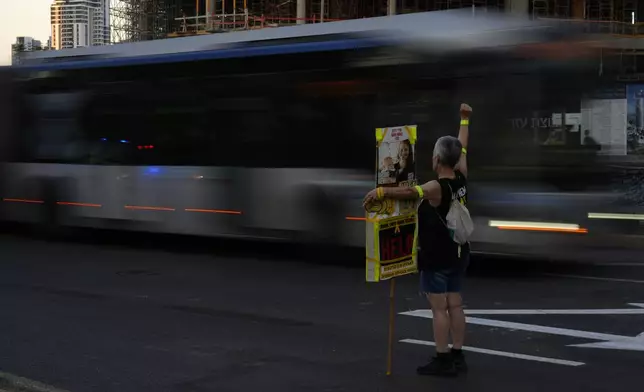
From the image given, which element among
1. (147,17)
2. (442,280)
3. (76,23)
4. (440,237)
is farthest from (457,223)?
(76,23)

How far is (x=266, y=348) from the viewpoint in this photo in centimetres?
838

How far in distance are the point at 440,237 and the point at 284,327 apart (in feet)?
9.71

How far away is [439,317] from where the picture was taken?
273 inches

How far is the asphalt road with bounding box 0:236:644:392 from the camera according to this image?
7.25 meters

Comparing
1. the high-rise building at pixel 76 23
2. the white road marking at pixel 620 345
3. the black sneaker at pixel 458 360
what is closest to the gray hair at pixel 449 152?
the black sneaker at pixel 458 360

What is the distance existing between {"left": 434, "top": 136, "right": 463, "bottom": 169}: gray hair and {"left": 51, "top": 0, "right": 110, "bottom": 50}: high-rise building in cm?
9580

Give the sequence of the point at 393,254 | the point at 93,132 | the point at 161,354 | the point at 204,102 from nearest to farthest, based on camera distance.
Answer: the point at 393,254, the point at 161,354, the point at 204,102, the point at 93,132

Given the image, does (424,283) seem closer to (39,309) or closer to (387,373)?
(387,373)

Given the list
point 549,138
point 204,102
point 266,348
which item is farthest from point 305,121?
point 266,348

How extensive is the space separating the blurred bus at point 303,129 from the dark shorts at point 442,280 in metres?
5.52

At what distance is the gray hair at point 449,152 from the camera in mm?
6918

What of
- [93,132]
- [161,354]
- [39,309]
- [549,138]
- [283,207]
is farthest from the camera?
[93,132]

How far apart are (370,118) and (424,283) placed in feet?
22.6

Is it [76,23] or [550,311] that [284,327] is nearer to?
[550,311]
